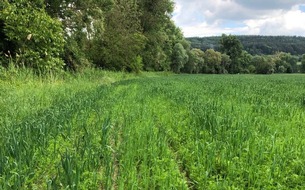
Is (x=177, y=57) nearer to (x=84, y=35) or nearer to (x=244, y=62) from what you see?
(x=244, y=62)

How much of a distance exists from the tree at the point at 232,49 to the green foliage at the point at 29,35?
90790mm

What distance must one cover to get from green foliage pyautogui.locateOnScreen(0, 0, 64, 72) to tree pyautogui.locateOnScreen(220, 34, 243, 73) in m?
90.8

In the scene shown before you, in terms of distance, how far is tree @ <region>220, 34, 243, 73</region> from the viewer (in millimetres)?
101000

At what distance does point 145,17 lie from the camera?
45.8 m

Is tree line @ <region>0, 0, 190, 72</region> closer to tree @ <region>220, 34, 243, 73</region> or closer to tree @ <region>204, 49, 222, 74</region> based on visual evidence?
tree @ <region>204, 49, 222, 74</region>

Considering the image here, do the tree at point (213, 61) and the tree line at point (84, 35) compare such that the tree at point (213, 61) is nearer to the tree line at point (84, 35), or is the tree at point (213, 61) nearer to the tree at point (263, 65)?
the tree line at point (84, 35)

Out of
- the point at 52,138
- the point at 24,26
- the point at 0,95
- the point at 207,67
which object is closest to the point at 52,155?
the point at 52,138

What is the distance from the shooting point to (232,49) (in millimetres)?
104188

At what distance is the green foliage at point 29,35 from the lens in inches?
549

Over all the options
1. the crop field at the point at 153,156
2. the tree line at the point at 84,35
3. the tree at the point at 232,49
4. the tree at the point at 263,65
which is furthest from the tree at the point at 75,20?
the tree at the point at 263,65

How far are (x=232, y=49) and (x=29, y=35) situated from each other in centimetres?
9706

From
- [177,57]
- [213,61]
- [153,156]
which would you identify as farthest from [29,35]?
[213,61]

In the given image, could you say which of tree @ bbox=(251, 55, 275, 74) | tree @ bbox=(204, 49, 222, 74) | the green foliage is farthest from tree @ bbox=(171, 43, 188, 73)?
the green foliage

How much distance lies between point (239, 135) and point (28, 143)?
305 cm
